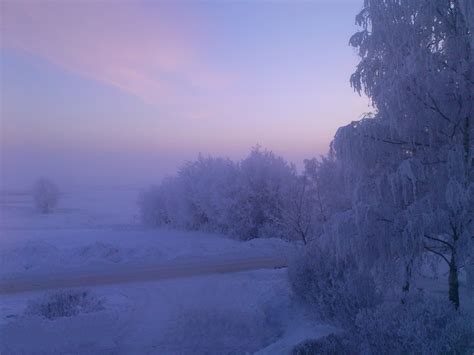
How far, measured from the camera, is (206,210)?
2972cm

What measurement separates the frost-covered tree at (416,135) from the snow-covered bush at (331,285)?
78 cm

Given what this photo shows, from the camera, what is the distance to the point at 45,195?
51750 mm

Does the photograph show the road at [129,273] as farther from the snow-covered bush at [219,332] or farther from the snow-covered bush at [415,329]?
the snow-covered bush at [415,329]

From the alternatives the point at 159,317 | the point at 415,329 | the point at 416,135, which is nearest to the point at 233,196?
the point at 159,317

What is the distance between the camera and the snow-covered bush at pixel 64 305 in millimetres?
10992

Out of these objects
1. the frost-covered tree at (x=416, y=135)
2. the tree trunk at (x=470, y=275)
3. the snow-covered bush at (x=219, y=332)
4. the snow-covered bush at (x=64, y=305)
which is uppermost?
the frost-covered tree at (x=416, y=135)

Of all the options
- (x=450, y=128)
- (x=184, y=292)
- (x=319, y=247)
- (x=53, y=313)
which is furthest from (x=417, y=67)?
(x=53, y=313)

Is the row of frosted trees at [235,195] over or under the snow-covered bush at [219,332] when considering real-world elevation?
over

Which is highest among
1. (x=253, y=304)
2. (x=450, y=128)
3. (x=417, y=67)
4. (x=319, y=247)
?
(x=417, y=67)

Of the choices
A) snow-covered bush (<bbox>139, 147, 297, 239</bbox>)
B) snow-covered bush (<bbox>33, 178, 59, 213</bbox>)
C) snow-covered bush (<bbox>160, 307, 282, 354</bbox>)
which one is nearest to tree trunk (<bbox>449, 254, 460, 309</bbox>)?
snow-covered bush (<bbox>160, 307, 282, 354</bbox>)

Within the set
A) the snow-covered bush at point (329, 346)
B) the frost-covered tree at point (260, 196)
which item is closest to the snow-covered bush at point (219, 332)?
the snow-covered bush at point (329, 346)

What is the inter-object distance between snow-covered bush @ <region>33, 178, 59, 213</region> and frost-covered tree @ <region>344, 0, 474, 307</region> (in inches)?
1953

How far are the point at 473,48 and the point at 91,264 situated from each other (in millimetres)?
15266

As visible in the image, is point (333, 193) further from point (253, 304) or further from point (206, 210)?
point (206, 210)
